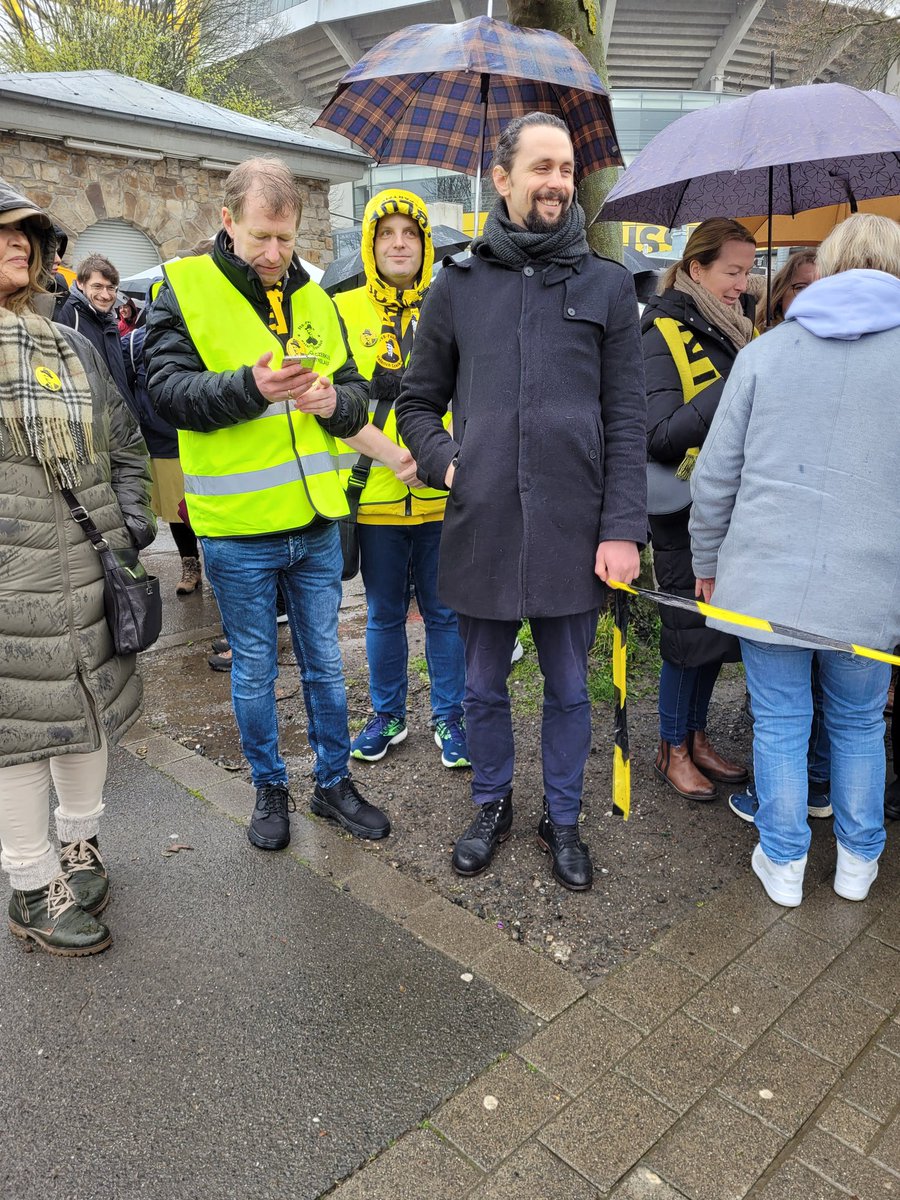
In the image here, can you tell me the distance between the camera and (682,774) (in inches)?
138

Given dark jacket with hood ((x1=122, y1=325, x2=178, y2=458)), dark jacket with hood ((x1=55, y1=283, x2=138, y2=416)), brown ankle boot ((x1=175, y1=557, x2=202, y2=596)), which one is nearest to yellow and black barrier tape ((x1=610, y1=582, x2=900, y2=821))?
dark jacket with hood ((x1=122, y1=325, x2=178, y2=458))

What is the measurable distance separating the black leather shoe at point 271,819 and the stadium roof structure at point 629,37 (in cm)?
3146

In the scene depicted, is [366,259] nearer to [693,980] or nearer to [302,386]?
[302,386]

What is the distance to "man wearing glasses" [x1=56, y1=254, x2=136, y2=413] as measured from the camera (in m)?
5.38

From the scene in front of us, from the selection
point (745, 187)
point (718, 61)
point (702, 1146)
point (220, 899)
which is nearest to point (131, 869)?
point (220, 899)

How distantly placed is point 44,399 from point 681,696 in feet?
8.10

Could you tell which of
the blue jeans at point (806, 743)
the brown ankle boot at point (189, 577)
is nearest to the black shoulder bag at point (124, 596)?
the blue jeans at point (806, 743)

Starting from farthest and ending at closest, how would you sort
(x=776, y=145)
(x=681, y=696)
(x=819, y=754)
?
(x=681, y=696)
(x=819, y=754)
(x=776, y=145)

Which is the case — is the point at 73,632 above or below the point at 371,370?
below

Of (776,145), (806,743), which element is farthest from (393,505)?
(776,145)

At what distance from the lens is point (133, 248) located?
13.9 m

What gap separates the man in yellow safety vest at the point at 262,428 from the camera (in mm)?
2666

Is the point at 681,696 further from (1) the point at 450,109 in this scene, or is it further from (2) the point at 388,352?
(1) the point at 450,109

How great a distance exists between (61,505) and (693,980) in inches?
87.1
